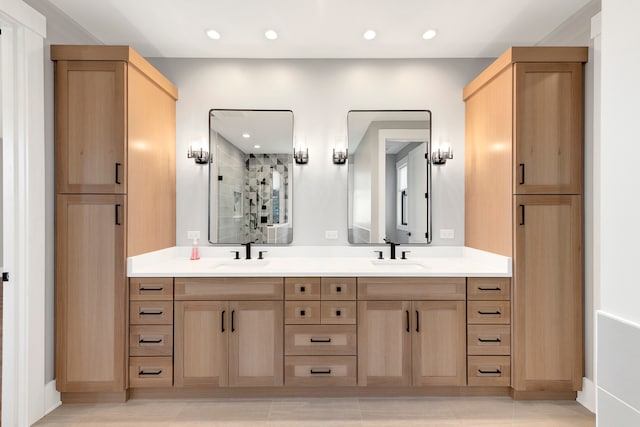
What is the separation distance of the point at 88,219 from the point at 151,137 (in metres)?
0.76

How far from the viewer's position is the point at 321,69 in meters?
3.21

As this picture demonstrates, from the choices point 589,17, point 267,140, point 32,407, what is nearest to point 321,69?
point 267,140

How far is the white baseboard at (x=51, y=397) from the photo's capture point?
2.39 m

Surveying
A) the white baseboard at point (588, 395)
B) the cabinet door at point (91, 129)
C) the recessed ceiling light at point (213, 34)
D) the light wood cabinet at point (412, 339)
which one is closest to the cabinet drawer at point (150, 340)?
the cabinet door at point (91, 129)

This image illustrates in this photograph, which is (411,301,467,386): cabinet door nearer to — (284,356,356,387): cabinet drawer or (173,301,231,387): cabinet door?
(284,356,356,387): cabinet drawer

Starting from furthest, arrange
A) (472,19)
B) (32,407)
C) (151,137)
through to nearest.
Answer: (151,137) < (472,19) < (32,407)

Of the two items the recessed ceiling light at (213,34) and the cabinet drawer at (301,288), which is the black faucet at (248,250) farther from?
the recessed ceiling light at (213,34)

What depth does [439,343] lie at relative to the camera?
8.39ft

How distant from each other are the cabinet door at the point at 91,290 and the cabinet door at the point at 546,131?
8.93 feet

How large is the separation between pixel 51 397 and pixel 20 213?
48.6 inches

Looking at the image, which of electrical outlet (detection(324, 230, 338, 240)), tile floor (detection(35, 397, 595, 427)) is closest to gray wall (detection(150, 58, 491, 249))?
electrical outlet (detection(324, 230, 338, 240))

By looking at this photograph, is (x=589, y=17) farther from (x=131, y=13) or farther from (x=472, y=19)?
(x=131, y=13)

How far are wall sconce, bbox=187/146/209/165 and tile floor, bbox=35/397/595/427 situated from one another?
1.87m

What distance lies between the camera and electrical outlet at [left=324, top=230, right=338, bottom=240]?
322 centimetres
